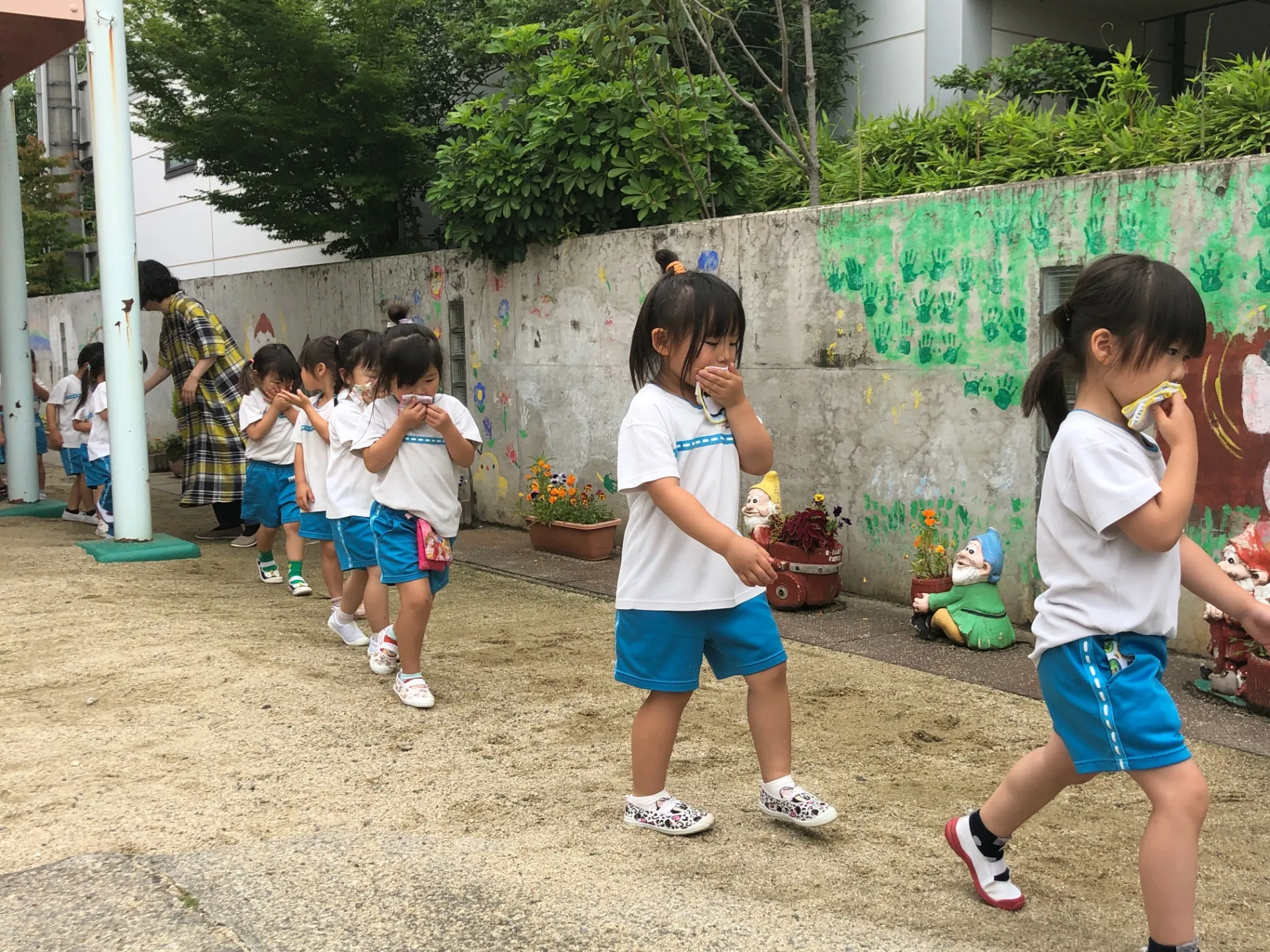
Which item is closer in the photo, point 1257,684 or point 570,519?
point 1257,684

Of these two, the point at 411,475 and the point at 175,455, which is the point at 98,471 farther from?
the point at 411,475

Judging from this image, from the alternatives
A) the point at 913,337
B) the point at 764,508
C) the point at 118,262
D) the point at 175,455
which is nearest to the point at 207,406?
the point at 118,262

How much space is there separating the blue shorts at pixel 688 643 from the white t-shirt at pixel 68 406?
23.8 feet

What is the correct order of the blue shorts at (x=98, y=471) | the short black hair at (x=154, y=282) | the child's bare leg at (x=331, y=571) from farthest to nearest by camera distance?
the blue shorts at (x=98, y=471) < the short black hair at (x=154, y=282) < the child's bare leg at (x=331, y=571)

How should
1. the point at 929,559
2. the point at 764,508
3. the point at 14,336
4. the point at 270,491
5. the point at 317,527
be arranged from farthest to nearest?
1. the point at 14,336
2. the point at 270,491
3. the point at 764,508
4. the point at 317,527
5. the point at 929,559

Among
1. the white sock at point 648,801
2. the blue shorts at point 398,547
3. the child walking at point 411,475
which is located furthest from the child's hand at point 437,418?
the white sock at point 648,801

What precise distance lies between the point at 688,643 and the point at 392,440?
1.67 metres

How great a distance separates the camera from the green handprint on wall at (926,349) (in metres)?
5.68

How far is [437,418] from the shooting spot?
4.27m

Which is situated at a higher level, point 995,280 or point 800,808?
point 995,280

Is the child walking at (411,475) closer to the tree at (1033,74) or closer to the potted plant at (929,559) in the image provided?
the potted plant at (929,559)

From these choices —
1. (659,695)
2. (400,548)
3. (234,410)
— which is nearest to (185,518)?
(234,410)

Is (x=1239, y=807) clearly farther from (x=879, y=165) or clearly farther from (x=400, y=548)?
(x=879, y=165)

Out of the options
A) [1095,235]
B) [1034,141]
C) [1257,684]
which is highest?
[1034,141]
